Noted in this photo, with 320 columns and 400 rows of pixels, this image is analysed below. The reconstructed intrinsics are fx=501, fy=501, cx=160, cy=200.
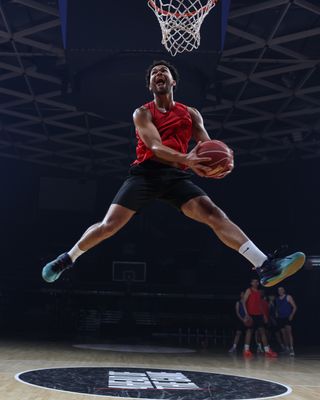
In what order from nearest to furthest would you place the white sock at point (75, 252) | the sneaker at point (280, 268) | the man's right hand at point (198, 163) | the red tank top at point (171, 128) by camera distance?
the man's right hand at point (198, 163)
the sneaker at point (280, 268)
the red tank top at point (171, 128)
the white sock at point (75, 252)

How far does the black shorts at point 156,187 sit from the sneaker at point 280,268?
0.77 m

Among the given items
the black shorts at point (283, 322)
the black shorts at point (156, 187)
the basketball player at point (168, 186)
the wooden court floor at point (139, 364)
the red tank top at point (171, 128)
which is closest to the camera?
the basketball player at point (168, 186)

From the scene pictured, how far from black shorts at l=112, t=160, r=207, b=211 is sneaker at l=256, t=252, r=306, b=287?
0.77m

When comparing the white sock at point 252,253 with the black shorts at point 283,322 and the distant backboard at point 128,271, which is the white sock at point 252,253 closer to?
the black shorts at point 283,322

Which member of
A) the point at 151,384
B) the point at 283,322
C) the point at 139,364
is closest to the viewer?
the point at 151,384

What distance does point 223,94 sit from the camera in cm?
1686

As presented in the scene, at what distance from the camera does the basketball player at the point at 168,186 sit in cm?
381

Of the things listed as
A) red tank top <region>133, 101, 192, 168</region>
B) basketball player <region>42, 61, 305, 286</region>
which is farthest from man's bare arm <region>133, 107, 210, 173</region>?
red tank top <region>133, 101, 192, 168</region>

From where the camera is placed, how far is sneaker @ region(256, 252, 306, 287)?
371 centimetres

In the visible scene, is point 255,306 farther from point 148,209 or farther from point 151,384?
point 148,209

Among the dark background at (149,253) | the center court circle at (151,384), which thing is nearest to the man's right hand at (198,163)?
the center court circle at (151,384)

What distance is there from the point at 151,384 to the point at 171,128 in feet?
14.6

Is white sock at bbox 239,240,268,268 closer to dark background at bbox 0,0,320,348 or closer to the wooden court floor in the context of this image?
the wooden court floor

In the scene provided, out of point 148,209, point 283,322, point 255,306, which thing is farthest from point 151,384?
point 148,209
